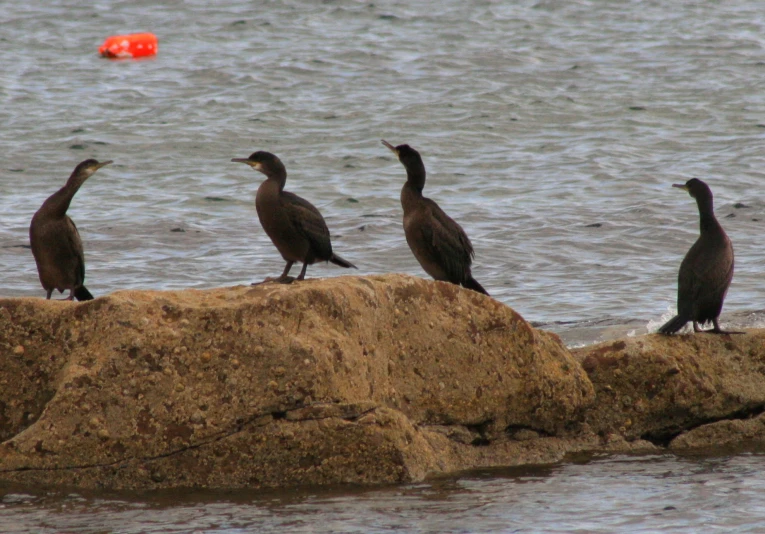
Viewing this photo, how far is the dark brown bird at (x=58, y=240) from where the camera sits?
8.29 meters

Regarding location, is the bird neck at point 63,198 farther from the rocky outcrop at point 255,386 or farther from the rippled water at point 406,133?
the rippled water at point 406,133

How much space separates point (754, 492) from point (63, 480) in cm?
372

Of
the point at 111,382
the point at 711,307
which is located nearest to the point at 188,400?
the point at 111,382

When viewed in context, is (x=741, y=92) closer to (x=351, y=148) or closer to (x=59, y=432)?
(x=351, y=148)

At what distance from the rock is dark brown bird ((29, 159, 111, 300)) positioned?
3.65m

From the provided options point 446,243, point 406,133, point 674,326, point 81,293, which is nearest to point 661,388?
point 674,326

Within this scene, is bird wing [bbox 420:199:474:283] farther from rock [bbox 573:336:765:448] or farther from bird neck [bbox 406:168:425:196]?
rock [bbox 573:336:765:448]

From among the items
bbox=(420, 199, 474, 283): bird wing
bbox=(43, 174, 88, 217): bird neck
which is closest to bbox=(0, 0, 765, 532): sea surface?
bbox=(420, 199, 474, 283): bird wing

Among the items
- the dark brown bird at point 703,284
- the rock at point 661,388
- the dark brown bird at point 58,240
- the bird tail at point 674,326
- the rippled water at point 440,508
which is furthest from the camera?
the dark brown bird at point 58,240

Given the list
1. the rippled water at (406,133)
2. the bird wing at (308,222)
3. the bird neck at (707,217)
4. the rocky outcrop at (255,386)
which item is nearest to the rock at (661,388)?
the rocky outcrop at (255,386)

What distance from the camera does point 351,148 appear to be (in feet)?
71.4

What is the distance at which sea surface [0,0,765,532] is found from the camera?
1302cm

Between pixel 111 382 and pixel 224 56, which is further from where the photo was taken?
pixel 224 56

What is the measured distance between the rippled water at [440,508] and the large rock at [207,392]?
0.55 ft
